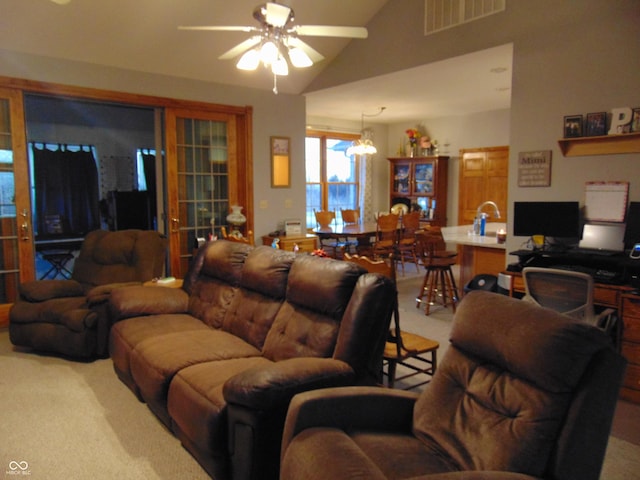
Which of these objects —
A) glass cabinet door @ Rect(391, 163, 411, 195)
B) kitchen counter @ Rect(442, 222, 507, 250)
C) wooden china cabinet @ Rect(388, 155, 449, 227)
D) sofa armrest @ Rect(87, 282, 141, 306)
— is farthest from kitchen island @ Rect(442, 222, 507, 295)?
glass cabinet door @ Rect(391, 163, 411, 195)

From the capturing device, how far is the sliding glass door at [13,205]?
4.27 meters

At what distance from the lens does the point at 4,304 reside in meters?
4.42

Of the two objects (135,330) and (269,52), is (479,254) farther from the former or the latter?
(135,330)

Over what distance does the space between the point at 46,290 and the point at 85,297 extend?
309 mm

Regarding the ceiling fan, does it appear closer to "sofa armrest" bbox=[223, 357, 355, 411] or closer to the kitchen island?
"sofa armrest" bbox=[223, 357, 355, 411]

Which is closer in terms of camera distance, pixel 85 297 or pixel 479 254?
pixel 85 297

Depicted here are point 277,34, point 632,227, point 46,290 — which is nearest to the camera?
point 277,34

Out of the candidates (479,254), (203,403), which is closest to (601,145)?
(479,254)

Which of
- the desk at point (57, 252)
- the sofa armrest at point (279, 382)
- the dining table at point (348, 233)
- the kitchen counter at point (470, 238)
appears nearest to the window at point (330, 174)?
the dining table at point (348, 233)

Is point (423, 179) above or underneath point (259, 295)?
above

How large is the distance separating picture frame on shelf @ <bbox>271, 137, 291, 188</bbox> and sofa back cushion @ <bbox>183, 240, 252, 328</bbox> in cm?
252

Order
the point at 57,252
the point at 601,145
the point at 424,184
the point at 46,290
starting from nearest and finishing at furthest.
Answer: the point at 601,145, the point at 46,290, the point at 57,252, the point at 424,184

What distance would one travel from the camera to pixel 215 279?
Answer: 3.44m

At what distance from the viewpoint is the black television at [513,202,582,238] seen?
3611 mm
